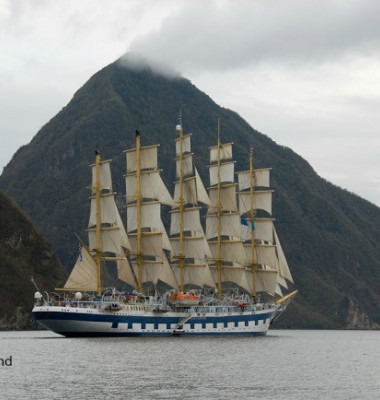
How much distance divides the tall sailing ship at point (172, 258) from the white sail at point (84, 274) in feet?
0.42

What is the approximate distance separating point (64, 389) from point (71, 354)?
2746 centimetres

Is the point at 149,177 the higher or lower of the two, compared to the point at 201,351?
higher

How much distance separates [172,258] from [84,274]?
15.1 meters

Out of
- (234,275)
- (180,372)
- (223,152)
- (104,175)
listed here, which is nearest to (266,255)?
(234,275)

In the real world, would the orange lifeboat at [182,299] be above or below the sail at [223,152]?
below

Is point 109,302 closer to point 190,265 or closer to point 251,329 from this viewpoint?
point 190,265

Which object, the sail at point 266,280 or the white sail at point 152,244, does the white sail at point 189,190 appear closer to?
the white sail at point 152,244

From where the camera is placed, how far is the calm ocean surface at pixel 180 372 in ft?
205

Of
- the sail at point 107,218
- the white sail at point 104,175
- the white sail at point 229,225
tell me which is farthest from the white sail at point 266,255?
the white sail at point 104,175

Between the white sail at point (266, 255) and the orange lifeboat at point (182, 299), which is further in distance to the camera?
the white sail at point (266, 255)

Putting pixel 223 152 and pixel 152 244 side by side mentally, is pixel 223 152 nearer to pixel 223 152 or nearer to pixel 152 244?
pixel 223 152

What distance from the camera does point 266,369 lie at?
79.6 meters

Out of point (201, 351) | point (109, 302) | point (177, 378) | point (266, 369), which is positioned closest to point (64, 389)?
point (177, 378)

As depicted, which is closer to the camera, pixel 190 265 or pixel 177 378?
pixel 177 378
